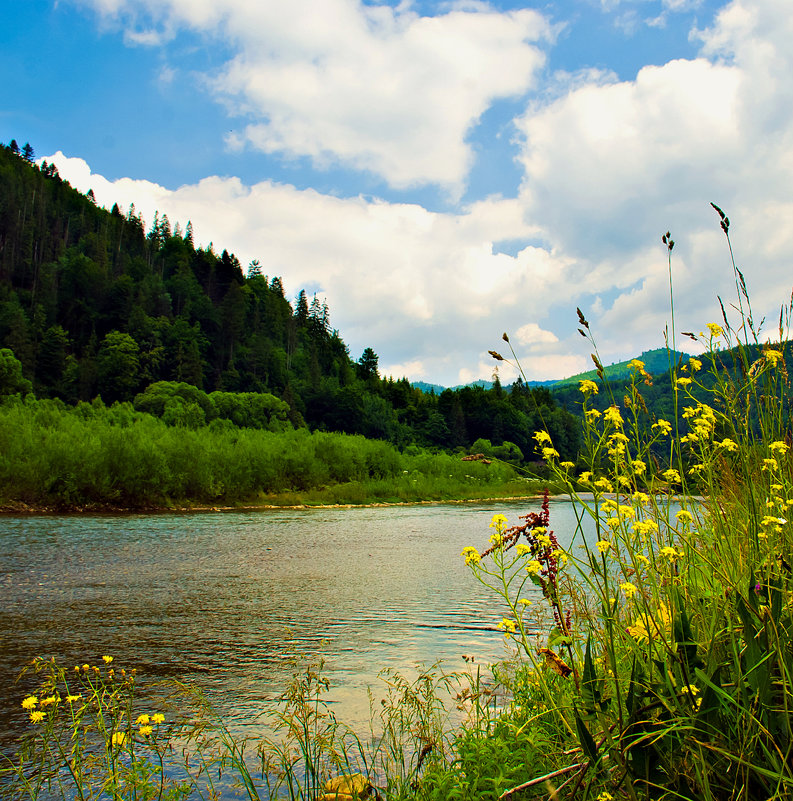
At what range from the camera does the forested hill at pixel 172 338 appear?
6869cm

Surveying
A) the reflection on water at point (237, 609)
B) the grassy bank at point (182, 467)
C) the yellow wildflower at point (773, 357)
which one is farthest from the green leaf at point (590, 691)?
the grassy bank at point (182, 467)

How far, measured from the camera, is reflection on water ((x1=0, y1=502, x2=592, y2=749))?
243 inches

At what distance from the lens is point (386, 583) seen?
12062 millimetres

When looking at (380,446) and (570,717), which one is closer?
(570,717)

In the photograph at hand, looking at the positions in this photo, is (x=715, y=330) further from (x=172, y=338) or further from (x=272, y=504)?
(x=172, y=338)

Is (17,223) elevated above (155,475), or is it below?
above

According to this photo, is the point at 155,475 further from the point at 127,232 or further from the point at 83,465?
the point at 127,232

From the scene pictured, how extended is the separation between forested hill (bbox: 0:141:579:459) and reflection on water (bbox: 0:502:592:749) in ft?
120

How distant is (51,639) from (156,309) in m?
85.3

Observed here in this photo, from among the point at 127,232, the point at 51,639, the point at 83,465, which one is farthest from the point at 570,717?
the point at 127,232

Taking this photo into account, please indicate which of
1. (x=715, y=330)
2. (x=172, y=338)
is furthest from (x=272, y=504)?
(x=172, y=338)

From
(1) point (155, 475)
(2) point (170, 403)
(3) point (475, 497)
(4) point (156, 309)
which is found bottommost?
(3) point (475, 497)

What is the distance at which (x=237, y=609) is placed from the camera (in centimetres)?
940

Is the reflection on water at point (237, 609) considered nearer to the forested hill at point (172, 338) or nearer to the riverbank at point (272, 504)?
the riverbank at point (272, 504)
